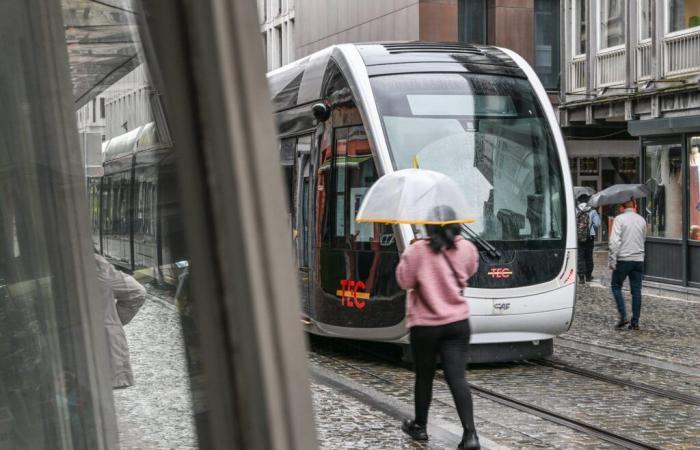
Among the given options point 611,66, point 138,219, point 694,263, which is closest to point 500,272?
point 138,219

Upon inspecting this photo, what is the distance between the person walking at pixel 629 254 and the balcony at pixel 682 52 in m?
10.2

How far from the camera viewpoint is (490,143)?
37.7 feet

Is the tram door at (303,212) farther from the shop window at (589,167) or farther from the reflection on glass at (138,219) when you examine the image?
the shop window at (589,167)

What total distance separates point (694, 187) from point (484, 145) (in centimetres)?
1196

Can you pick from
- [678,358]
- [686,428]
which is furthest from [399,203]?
[678,358]

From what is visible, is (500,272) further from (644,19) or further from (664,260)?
(644,19)

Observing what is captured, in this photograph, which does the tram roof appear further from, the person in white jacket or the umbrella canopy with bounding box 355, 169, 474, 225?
the person in white jacket

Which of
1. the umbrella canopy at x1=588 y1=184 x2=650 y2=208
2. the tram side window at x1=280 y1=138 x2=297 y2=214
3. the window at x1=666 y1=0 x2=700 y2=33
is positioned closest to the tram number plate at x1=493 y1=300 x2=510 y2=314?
the tram side window at x1=280 y1=138 x2=297 y2=214

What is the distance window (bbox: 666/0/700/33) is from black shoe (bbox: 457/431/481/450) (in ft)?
63.4

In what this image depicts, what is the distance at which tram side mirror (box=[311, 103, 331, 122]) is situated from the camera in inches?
476

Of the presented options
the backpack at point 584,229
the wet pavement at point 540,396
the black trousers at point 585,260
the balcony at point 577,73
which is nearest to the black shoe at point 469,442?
the wet pavement at point 540,396

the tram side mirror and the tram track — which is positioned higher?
the tram side mirror

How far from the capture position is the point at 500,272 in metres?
11.3

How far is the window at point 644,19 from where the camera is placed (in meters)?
26.9
